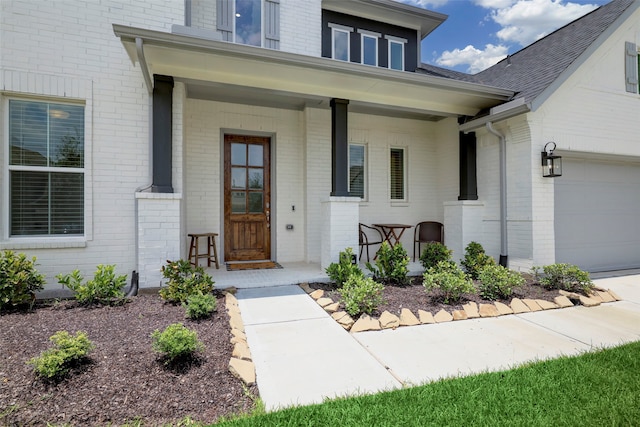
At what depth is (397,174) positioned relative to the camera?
24.4 ft

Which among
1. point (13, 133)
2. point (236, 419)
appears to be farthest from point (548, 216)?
point (13, 133)

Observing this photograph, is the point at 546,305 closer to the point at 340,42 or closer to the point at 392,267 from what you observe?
the point at 392,267

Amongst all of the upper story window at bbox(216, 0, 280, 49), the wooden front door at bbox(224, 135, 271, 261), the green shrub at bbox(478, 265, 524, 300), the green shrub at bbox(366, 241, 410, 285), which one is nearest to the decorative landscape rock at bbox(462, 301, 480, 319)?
the green shrub at bbox(478, 265, 524, 300)

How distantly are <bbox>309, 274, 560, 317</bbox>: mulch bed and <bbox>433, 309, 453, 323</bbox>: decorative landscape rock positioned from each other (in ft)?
0.31

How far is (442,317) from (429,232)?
151 inches

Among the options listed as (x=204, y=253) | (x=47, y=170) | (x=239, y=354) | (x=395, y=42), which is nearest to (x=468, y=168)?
(x=395, y=42)

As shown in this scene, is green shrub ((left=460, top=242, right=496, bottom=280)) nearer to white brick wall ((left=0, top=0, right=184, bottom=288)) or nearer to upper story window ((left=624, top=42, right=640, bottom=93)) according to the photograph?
upper story window ((left=624, top=42, right=640, bottom=93))

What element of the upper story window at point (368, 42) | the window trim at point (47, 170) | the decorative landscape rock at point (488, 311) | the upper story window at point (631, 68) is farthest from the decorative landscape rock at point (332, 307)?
the upper story window at point (631, 68)

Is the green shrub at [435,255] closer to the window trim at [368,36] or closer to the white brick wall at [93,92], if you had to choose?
the white brick wall at [93,92]

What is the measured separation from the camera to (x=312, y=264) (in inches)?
249

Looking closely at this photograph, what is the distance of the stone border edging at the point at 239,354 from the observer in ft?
7.75

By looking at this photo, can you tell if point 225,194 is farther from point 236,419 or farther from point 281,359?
point 236,419

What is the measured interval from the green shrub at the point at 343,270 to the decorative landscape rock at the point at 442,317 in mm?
1126

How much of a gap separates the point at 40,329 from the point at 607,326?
566 cm
